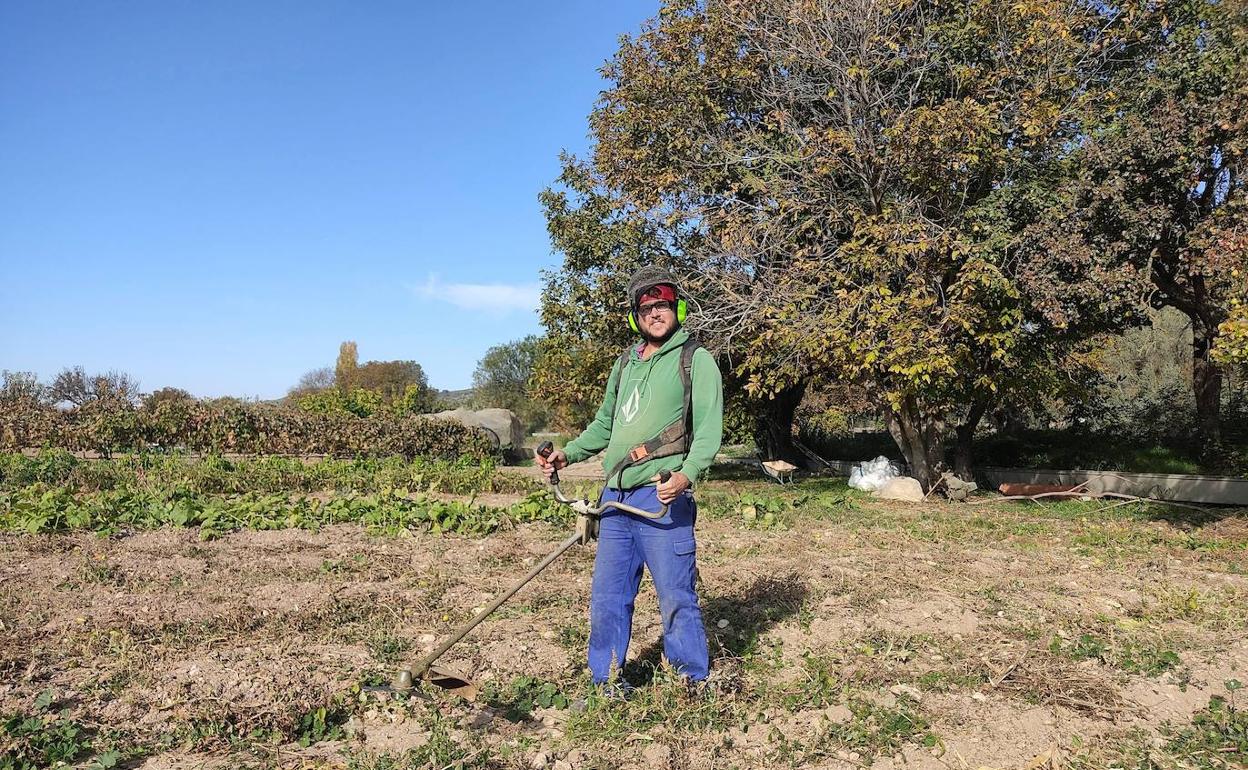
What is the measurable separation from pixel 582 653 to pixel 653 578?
102 centimetres

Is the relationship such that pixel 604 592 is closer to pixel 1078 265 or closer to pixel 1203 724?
pixel 1203 724

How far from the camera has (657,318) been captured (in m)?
3.75

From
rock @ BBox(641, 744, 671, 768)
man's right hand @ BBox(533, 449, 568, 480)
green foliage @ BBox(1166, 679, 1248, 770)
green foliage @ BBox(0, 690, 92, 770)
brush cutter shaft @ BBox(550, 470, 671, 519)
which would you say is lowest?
green foliage @ BBox(1166, 679, 1248, 770)

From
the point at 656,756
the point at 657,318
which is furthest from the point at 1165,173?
the point at 656,756

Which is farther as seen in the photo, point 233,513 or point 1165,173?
point 1165,173

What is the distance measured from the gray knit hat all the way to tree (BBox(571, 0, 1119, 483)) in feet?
21.0

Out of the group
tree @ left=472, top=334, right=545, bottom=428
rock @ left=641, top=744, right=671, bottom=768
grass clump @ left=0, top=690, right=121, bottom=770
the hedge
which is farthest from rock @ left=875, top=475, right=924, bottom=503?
tree @ left=472, top=334, right=545, bottom=428

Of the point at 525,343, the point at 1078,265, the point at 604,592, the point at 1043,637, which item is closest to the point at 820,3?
the point at 1078,265

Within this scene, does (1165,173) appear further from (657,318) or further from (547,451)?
(547,451)

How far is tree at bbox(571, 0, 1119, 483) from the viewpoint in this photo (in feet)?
33.6

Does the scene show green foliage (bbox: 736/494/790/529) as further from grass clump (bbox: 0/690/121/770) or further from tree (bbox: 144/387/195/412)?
tree (bbox: 144/387/195/412)

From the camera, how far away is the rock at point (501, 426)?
66.8ft

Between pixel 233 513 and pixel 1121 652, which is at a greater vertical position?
pixel 233 513

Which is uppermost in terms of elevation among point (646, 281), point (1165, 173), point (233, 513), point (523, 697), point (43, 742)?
point (1165, 173)
